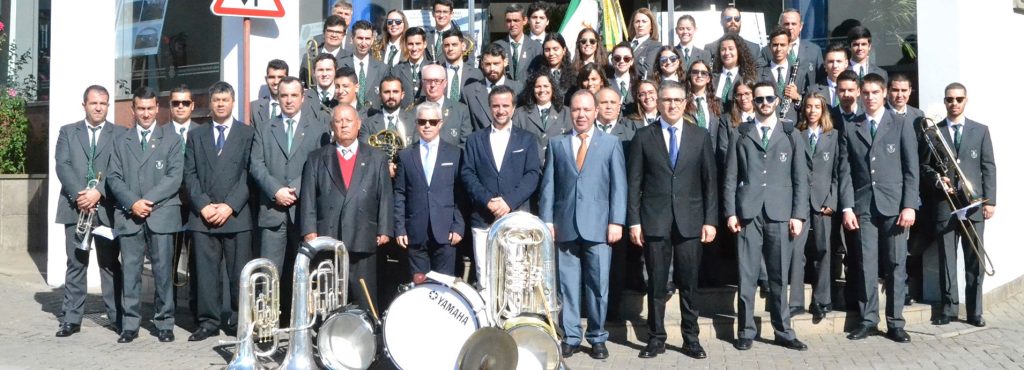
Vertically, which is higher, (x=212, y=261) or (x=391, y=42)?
(x=391, y=42)

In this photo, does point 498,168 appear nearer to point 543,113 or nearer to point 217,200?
point 543,113

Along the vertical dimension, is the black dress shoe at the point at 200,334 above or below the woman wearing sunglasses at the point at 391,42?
below

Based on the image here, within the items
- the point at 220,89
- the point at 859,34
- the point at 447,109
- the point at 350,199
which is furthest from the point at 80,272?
the point at 859,34

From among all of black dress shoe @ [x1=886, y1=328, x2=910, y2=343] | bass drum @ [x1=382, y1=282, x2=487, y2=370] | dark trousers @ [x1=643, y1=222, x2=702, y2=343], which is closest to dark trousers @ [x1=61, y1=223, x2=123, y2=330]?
bass drum @ [x1=382, y1=282, x2=487, y2=370]

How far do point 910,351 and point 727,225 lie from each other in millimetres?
1684

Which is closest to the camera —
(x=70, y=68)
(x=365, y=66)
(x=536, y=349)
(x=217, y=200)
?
(x=536, y=349)

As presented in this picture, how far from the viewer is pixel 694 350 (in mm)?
8062

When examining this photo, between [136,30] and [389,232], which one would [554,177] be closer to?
[389,232]

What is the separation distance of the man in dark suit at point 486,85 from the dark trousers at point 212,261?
7.27 feet

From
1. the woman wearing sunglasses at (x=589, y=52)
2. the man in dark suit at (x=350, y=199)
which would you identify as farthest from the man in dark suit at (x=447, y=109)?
the woman wearing sunglasses at (x=589, y=52)

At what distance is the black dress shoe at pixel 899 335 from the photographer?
8594 millimetres

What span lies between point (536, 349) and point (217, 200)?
337 cm

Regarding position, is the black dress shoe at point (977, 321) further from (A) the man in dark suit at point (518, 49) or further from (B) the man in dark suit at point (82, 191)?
(B) the man in dark suit at point (82, 191)

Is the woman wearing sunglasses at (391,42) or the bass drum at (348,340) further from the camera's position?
the woman wearing sunglasses at (391,42)
